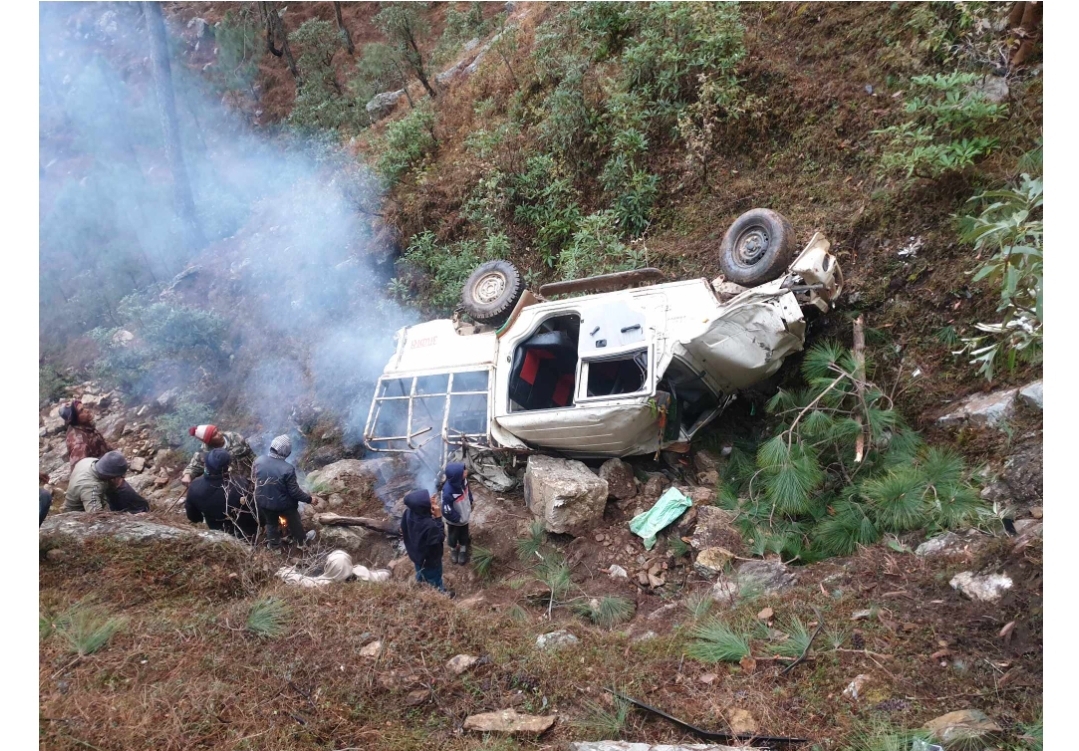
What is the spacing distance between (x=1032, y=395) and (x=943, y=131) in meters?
3.05

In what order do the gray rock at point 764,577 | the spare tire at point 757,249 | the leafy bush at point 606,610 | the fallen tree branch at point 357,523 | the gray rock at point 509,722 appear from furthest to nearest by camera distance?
the fallen tree branch at point 357,523, the spare tire at point 757,249, the leafy bush at point 606,610, the gray rock at point 764,577, the gray rock at point 509,722

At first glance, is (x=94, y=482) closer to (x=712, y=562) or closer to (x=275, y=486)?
(x=275, y=486)

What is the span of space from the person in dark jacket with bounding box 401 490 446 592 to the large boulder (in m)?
0.98

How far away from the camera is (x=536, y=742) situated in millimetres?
3180

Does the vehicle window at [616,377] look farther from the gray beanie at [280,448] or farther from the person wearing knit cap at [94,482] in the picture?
the person wearing knit cap at [94,482]

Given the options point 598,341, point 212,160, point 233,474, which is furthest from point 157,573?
point 212,160

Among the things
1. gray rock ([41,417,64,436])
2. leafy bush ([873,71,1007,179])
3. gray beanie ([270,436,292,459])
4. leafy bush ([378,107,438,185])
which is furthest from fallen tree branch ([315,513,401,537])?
gray rock ([41,417,64,436])

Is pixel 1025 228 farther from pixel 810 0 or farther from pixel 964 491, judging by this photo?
pixel 810 0

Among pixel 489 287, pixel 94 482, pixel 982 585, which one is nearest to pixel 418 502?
pixel 94 482

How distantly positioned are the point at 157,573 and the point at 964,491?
17.0 feet

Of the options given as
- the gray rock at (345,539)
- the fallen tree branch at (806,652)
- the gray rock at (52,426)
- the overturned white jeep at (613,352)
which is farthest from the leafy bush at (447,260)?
the gray rock at (52,426)

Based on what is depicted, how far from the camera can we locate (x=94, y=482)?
5164 mm

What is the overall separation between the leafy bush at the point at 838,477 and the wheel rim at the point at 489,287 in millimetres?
2897

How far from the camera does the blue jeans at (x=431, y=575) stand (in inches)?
198
